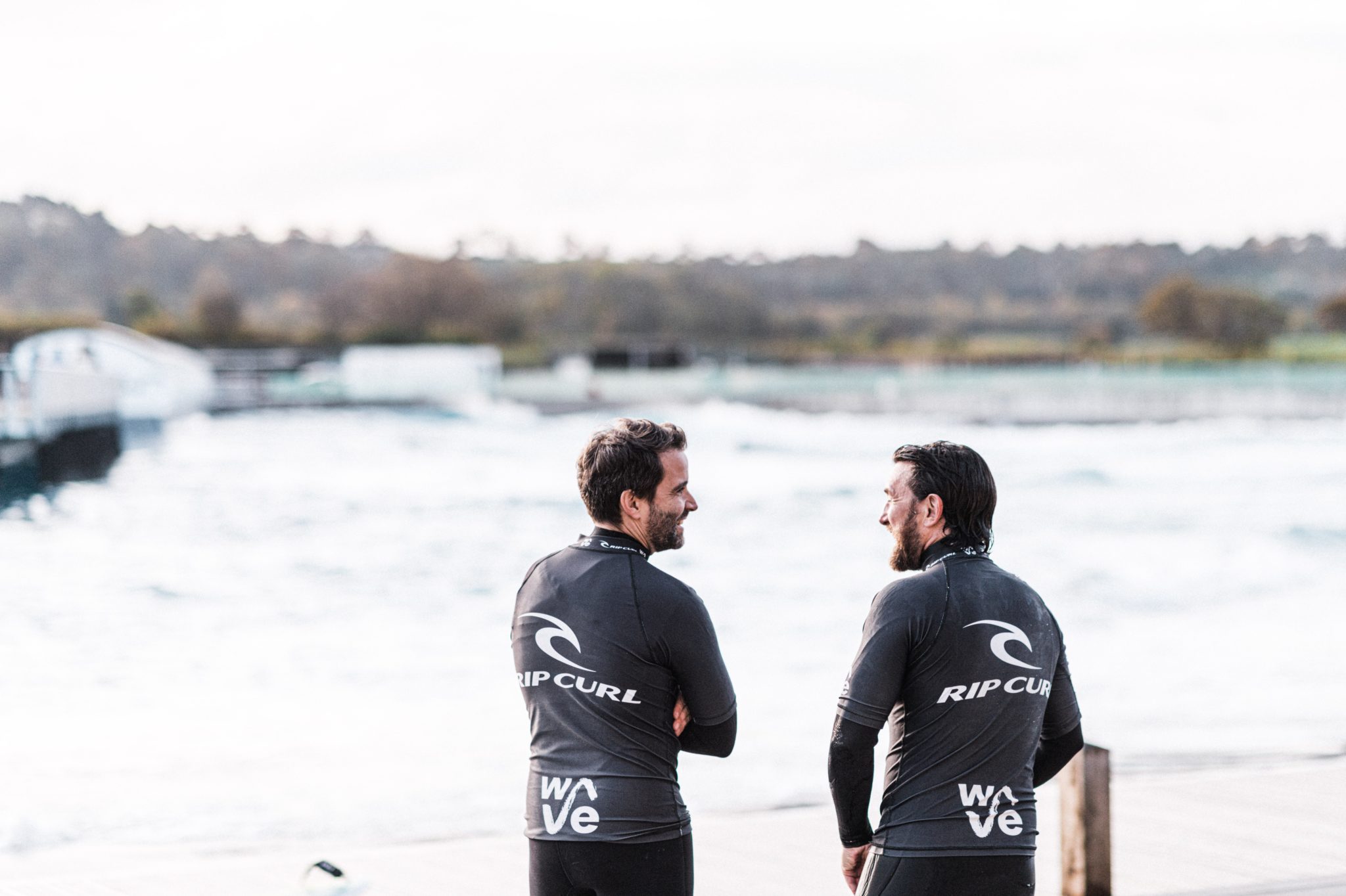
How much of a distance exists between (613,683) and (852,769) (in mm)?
456

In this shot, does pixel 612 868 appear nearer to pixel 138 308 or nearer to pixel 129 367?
pixel 129 367

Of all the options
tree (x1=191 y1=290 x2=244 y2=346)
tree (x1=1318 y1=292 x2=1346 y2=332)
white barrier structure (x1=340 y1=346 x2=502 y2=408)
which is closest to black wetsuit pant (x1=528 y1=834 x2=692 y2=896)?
white barrier structure (x1=340 y1=346 x2=502 y2=408)

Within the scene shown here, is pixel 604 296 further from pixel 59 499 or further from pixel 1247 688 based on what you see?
pixel 1247 688

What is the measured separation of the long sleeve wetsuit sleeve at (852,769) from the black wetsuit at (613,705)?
0.20 metres

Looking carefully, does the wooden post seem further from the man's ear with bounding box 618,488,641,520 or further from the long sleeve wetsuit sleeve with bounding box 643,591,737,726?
the man's ear with bounding box 618,488,641,520

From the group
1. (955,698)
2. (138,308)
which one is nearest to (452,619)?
(955,698)

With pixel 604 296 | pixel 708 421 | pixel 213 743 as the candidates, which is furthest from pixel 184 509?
pixel 604 296

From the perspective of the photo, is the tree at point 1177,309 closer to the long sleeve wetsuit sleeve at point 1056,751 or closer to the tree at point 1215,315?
the tree at point 1215,315

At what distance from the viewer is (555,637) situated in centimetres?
241

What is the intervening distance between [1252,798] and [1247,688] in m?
5.92

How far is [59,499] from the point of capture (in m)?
26.1

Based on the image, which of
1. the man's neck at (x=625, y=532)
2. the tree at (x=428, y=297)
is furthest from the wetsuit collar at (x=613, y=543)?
the tree at (x=428, y=297)

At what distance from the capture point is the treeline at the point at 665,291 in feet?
318

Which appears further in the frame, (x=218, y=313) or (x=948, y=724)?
(x=218, y=313)
